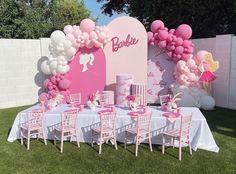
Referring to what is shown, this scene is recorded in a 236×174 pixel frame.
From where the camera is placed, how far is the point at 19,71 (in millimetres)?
10773

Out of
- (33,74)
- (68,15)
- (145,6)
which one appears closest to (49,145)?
(33,74)

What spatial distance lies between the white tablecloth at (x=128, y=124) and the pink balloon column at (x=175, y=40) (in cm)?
332

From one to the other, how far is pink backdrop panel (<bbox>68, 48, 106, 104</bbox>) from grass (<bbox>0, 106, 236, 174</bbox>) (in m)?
3.43

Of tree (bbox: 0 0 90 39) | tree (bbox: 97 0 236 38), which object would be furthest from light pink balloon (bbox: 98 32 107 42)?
tree (bbox: 0 0 90 39)

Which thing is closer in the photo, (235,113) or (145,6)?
(235,113)

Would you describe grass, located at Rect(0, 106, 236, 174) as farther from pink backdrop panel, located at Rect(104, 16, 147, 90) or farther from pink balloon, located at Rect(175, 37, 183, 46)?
pink backdrop panel, located at Rect(104, 16, 147, 90)

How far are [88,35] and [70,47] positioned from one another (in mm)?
646

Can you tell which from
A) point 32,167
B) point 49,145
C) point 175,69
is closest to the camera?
point 32,167

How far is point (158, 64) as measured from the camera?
34.4 ft

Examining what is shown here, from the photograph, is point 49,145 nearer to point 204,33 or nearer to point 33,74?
point 33,74

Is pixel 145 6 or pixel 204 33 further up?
pixel 145 6

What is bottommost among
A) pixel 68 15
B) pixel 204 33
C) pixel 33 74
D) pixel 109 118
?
pixel 109 118

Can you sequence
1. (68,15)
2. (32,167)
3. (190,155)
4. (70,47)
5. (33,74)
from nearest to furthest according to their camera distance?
(32,167) < (190,155) < (70,47) < (33,74) < (68,15)

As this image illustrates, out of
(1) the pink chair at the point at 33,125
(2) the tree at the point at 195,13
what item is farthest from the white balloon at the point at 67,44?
(2) the tree at the point at 195,13
